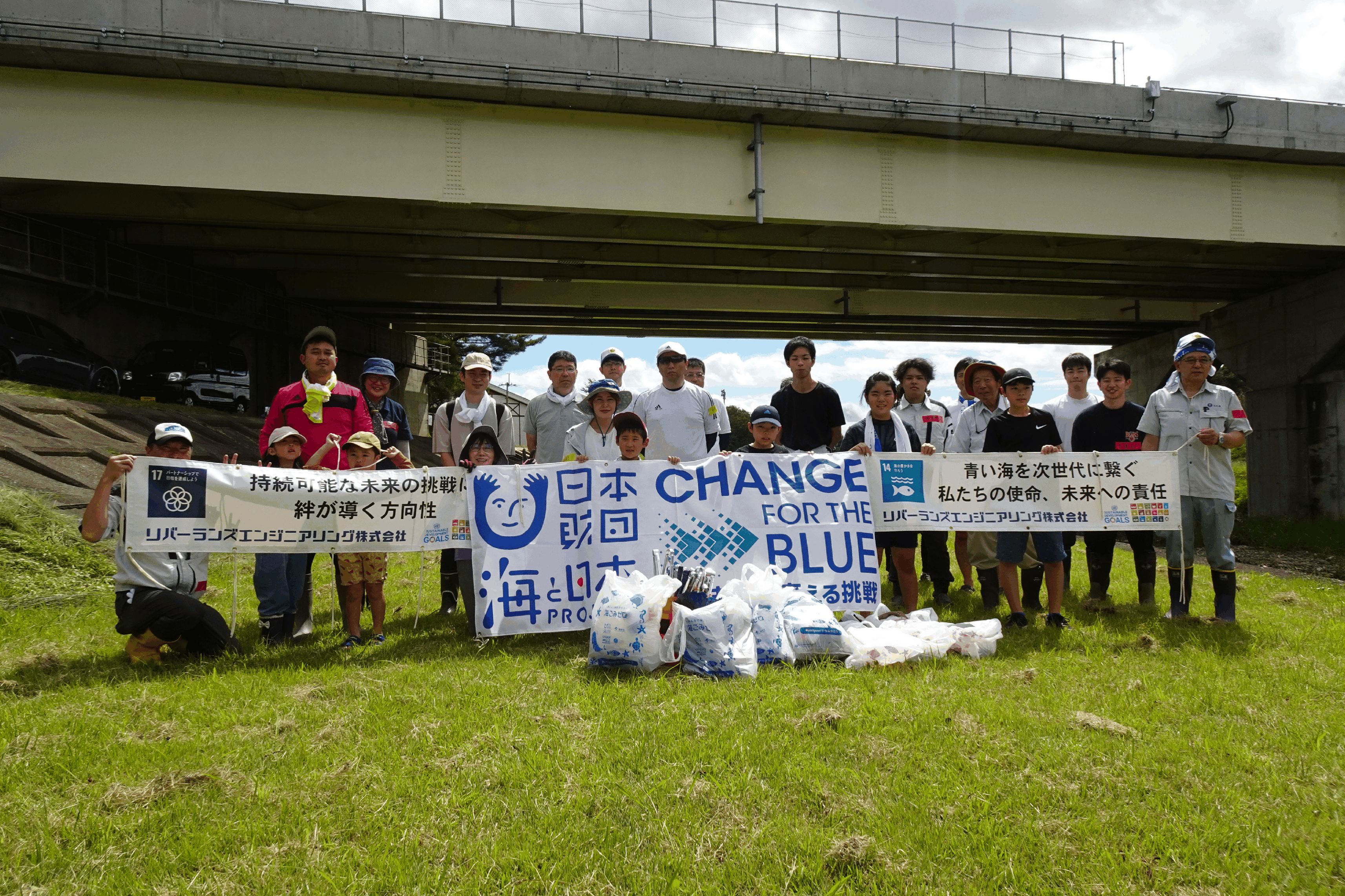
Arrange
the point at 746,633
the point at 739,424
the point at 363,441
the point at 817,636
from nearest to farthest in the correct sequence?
the point at 746,633
the point at 817,636
the point at 363,441
the point at 739,424

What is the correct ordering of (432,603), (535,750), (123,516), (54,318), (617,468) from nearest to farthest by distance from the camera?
(535,750), (123,516), (617,468), (432,603), (54,318)

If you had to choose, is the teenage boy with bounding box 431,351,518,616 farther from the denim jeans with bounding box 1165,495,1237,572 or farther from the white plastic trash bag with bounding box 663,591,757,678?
the denim jeans with bounding box 1165,495,1237,572

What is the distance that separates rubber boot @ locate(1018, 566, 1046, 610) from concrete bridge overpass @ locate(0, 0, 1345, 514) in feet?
30.7

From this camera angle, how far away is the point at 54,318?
1764cm

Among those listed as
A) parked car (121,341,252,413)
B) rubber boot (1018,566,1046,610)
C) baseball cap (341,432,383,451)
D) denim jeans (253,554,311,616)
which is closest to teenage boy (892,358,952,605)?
rubber boot (1018,566,1046,610)

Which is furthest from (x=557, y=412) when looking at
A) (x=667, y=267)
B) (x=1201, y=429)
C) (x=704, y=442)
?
(x=667, y=267)

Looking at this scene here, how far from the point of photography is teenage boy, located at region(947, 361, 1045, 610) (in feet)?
21.0

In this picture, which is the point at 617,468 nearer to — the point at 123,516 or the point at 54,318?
the point at 123,516

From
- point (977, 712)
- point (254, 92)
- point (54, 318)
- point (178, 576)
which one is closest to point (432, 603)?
point (178, 576)

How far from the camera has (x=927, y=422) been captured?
7.02 m

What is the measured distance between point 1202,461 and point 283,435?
6.93 m

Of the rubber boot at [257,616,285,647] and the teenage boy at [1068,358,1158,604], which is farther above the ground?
the teenage boy at [1068,358,1158,604]

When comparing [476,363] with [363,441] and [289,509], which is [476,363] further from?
[289,509]

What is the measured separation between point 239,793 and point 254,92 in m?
12.9
